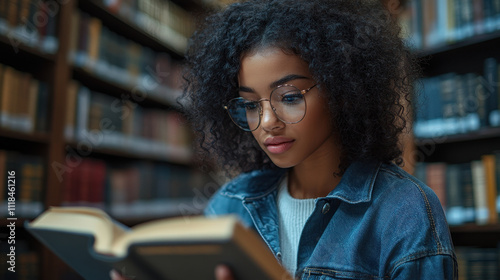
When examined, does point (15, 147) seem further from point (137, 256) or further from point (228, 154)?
point (137, 256)

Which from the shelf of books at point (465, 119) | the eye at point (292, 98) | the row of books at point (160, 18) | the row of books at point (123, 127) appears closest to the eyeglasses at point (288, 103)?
the eye at point (292, 98)

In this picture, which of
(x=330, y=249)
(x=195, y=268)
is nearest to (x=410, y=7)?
(x=330, y=249)

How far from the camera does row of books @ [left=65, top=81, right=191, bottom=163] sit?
177 centimetres

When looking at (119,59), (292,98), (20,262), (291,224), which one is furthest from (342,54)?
(119,59)

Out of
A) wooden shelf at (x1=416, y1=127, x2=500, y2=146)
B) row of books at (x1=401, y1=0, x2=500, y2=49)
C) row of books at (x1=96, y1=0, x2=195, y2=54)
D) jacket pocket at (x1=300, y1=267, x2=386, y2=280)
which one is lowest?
jacket pocket at (x1=300, y1=267, x2=386, y2=280)

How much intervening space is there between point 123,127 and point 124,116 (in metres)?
0.06

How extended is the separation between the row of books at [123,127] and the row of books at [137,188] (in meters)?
0.10

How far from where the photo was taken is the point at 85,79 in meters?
1.92

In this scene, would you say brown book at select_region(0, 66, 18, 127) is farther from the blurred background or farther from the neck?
the neck

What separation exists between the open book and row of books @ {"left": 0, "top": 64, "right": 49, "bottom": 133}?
3.31ft

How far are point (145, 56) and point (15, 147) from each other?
34.2 inches

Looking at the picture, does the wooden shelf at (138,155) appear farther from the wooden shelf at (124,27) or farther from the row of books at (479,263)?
the row of books at (479,263)

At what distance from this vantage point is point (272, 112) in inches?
32.8

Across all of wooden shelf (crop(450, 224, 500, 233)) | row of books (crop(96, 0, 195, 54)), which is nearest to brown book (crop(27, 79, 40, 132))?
row of books (crop(96, 0, 195, 54))
